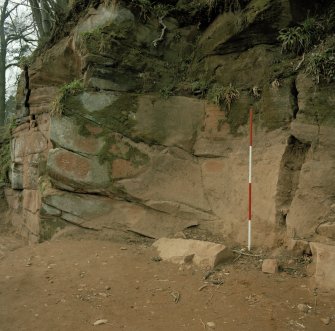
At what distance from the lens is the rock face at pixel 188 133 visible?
4.55 meters

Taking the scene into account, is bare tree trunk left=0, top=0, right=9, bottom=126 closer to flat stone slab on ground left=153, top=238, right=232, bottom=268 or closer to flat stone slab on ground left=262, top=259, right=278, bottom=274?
flat stone slab on ground left=153, top=238, right=232, bottom=268

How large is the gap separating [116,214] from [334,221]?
2.80 meters

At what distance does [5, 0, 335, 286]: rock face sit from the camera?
14.9ft

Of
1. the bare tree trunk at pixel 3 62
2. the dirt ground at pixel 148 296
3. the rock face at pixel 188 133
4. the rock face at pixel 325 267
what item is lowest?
the dirt ground at pixel 148 296

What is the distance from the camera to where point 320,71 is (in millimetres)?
4469

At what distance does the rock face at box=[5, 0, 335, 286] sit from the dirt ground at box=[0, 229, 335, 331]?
0.77m

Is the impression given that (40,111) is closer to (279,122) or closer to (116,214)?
(116,214)

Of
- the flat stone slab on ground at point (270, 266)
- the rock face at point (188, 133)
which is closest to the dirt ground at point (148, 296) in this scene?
the flat stone slab on ground at point (270, 266)

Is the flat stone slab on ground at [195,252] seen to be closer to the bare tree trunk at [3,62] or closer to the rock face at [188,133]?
the rock face at [188,133]

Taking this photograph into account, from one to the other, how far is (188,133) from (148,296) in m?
2.60

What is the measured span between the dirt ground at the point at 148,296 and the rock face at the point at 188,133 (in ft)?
2.53

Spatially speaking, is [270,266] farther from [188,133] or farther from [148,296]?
[188,133]

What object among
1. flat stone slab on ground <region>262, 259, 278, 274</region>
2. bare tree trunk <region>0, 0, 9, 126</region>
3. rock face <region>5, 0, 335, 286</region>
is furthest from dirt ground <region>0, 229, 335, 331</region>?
bare tree trunk <region>0, 0, 9, 126</region>

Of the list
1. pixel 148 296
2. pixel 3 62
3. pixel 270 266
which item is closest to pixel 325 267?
pixel 270 266
